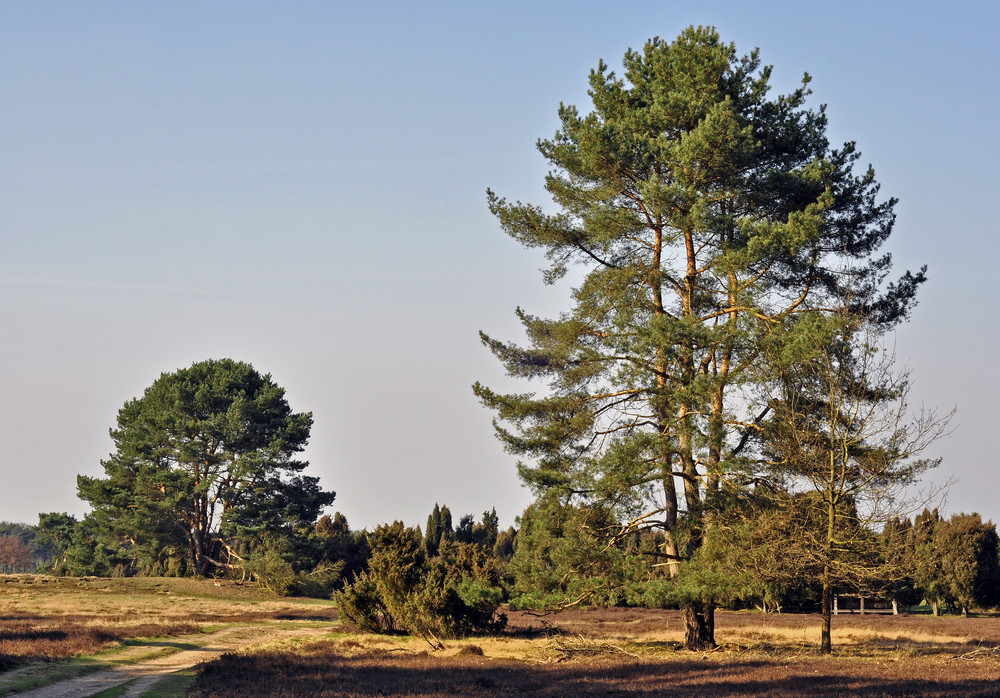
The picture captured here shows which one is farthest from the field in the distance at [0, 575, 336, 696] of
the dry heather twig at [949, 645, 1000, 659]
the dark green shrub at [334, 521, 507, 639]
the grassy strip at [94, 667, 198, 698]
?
the dry heather twig at [949, 645, 1000, 659]

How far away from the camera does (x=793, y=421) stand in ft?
84.4

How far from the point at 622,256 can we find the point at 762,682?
51.0 ft

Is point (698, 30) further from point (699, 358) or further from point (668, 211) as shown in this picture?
point (699, 358)

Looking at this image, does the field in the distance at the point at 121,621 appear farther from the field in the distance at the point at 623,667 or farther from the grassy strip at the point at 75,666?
the field in the distance at the point at 623,667

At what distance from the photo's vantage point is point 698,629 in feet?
90.4

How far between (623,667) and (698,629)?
558cm

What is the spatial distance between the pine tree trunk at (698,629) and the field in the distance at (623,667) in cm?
56

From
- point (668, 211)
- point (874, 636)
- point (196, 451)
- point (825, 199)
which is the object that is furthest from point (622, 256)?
point (196, 451)

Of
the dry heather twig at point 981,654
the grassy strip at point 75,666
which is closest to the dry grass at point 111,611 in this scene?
the grassy strip at point 75,666

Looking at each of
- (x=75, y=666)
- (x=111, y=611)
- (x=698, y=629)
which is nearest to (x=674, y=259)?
(x=698, y=629)

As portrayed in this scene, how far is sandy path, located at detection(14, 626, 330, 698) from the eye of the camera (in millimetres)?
18109

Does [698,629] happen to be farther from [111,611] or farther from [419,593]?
[111,611]

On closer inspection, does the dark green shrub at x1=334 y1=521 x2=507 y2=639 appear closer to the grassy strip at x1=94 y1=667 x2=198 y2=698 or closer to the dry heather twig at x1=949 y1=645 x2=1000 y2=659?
the grassy strip at x1=94 y1=667 x2=198 y2=698

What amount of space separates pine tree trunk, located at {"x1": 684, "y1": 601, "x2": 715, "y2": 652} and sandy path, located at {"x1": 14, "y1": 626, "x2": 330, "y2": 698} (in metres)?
15.0
